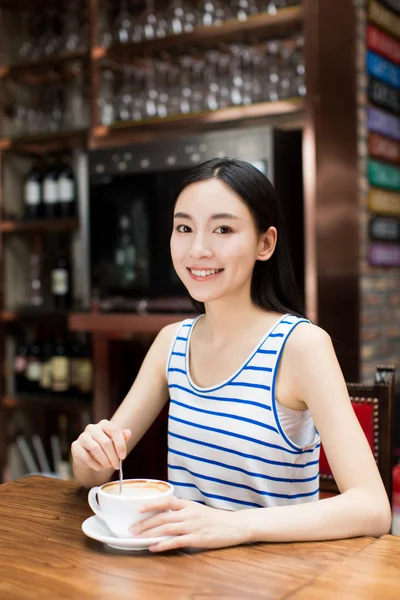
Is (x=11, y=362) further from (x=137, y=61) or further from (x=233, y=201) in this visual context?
(x=233, y=201)

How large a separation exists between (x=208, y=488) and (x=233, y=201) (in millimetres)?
531

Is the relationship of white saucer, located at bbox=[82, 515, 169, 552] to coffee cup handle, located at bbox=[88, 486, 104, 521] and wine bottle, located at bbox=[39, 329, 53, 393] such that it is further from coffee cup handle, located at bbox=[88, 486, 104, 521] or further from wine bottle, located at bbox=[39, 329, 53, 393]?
wine bottle, located at bbox=[39, 329, 53, 393]

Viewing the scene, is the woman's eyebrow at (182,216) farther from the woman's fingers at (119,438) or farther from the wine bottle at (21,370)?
the wine bottle at (21,370)

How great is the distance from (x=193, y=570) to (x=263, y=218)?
2.20 feet

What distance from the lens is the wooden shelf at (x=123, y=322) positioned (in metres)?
3.22

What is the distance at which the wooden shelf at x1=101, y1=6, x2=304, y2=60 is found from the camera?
320 cm

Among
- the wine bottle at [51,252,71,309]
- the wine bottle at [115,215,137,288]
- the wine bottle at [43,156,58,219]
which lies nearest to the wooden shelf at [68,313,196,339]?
the wine bottle at [115,215,137,288]

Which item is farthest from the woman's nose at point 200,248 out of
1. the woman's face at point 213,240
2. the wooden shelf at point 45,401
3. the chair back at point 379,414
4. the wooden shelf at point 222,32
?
the wooden shelf at point 45,401

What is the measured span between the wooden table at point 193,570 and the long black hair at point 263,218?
52 centimetres

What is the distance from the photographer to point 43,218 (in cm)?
404

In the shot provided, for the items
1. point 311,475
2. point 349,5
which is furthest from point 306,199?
point 311,475

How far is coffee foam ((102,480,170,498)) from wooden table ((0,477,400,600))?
0.08 meters

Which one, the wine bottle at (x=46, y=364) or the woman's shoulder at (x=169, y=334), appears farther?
the wine bottle at (x=46, y=364)

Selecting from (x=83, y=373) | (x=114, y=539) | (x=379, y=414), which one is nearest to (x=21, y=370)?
(x=83, y=373)
